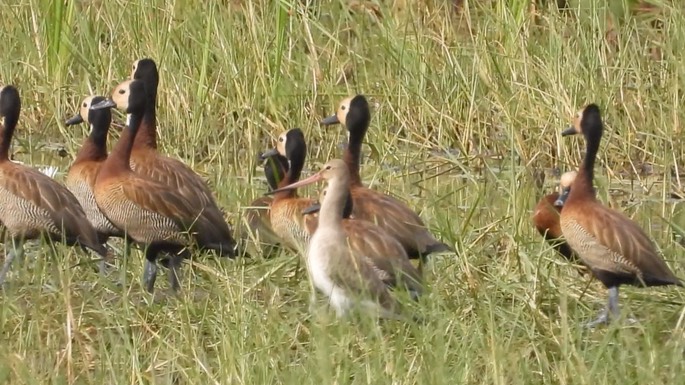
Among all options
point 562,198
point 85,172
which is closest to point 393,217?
point 562,198

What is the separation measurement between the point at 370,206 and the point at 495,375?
7.18 ft

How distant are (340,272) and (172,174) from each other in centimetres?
184

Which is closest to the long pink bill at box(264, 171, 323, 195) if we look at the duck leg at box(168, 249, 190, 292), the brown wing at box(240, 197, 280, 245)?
the brown wing at box(240, 197, 280, 245)

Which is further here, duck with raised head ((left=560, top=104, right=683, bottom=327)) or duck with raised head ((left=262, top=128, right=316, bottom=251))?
duck with raised head ((left=262, top=128, right=316, bottom=251))

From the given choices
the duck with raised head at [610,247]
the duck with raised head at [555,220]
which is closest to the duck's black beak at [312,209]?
the duck with raised head at [555,220]

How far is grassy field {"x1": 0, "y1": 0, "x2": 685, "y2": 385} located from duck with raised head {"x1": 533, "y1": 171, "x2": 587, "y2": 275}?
6cm

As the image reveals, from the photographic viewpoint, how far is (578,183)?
7.42 metres

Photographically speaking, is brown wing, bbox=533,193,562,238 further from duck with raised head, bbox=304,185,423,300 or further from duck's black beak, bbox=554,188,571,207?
duck with raised head, bbox=304,185,423,300

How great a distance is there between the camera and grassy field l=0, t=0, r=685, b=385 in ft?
21.9

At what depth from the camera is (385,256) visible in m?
6.74

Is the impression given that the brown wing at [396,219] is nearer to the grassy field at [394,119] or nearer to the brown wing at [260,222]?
the grassy field at [394,119]

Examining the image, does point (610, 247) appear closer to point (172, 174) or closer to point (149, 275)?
point (149, 275)

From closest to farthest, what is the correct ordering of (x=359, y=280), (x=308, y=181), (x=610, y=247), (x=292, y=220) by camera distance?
(x=359, y=280) → (x=610, y=247) → (x=308, y=181) → (x=292, y=220)

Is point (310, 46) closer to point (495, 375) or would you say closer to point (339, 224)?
point (339, 224)
